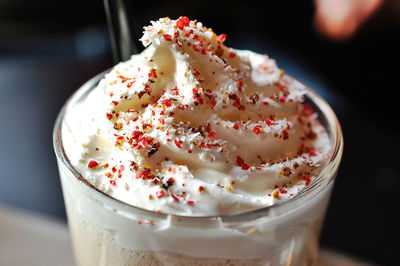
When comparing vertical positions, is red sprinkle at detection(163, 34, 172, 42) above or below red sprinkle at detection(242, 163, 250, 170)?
above

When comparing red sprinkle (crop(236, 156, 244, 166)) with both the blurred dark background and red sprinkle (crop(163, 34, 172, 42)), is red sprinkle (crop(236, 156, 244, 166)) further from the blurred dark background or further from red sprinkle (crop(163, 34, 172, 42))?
the blurred dark background

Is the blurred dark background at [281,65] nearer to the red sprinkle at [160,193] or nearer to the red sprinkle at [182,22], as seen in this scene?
the red sprinkle at [182,22]

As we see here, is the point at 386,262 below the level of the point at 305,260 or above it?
below

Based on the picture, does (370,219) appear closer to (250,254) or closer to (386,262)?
(386,262)

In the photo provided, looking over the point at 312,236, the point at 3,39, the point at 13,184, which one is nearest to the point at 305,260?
the point at 312,236

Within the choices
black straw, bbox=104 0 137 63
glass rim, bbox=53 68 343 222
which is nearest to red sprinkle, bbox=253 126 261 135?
glass rim, bbox=53 68 343 222

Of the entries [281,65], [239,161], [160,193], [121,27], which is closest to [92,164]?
[160,193]
